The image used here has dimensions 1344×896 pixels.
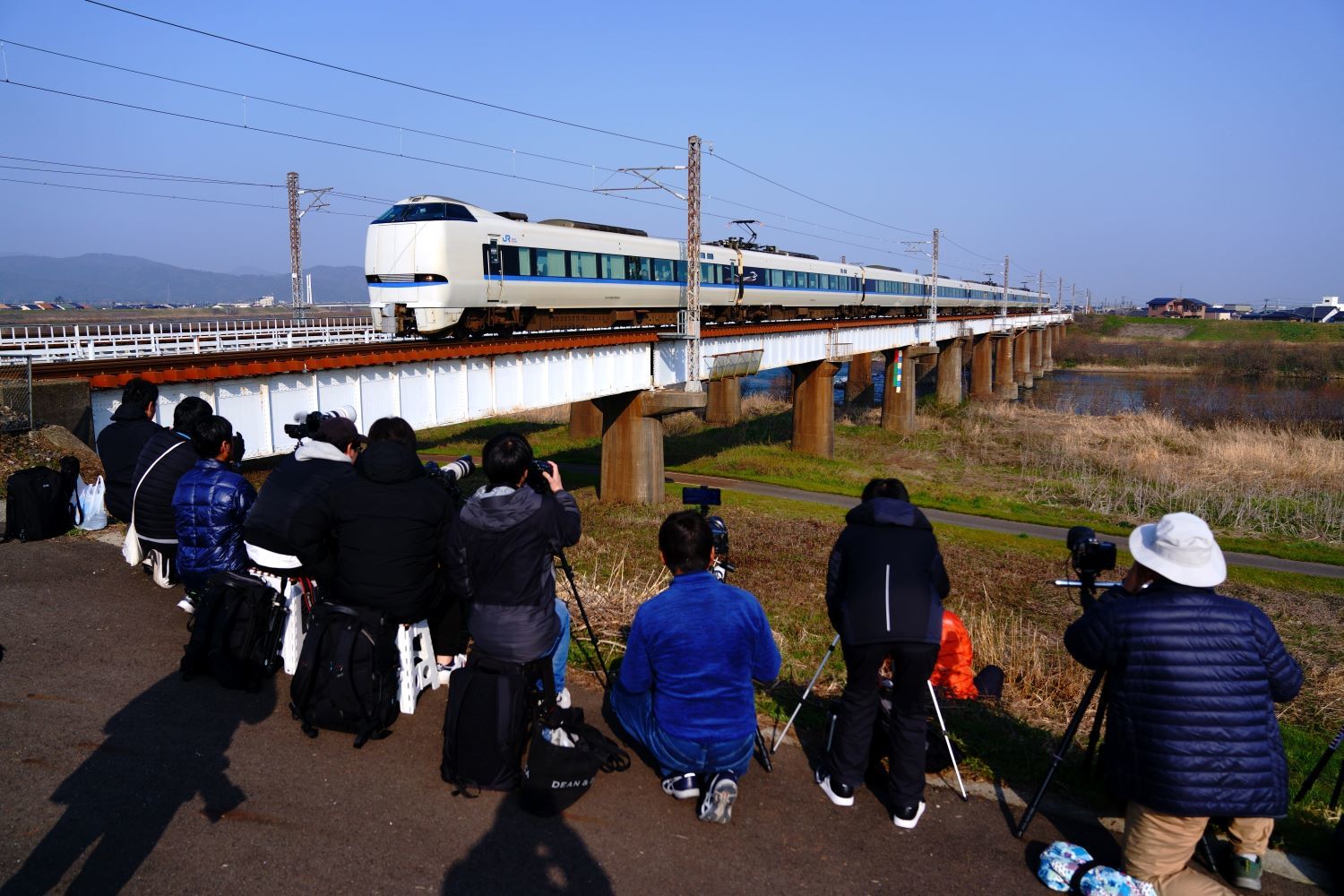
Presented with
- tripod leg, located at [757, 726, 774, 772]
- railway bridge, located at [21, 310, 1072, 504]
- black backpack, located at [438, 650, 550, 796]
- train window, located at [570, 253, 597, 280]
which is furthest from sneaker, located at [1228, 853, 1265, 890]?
train window, located at [570, 253, 597, 280]

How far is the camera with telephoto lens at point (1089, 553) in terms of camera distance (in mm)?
4746

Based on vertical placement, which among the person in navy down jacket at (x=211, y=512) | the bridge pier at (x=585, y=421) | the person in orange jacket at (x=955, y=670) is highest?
the person in navy down jacket at (x=211, y=512)

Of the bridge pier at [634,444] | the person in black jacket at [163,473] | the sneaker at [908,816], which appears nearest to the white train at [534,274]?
the bridge pier at [634,444]

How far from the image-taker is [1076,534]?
493cm

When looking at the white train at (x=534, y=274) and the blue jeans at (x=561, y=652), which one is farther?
the white train at (x=534, y=274)

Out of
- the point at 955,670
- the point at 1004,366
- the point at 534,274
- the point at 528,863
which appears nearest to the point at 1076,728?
the point at 955,670

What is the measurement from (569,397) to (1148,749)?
17047 millimetres

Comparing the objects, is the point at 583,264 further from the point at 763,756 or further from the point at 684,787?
the point at 684,787

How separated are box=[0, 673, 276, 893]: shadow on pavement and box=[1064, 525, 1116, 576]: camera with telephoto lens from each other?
14.9ft

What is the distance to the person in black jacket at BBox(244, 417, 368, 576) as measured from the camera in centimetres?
564

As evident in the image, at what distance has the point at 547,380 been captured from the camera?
64.0ft

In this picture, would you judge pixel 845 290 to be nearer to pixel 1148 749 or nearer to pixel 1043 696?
pixel 1043 696

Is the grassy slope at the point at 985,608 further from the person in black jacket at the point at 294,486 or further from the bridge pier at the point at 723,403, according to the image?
the bridge pier at the point at 723,403

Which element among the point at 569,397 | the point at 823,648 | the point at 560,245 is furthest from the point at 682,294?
the point at 823,648
